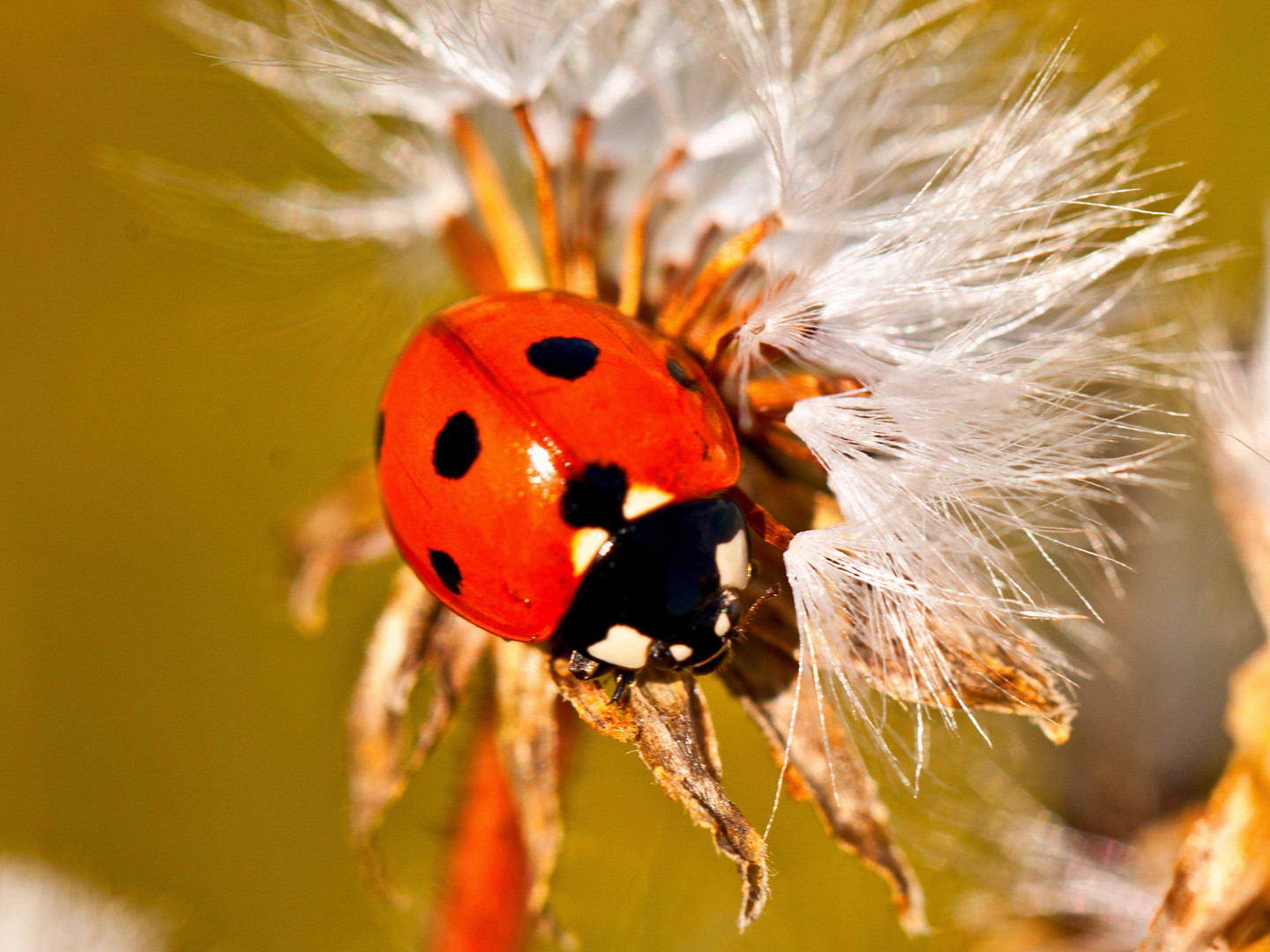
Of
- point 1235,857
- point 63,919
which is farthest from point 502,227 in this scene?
point 63,919

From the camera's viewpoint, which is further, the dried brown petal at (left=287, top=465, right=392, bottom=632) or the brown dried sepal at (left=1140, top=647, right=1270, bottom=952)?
the dried brown petal at (left=287, top=465, right=392, bottom=632)

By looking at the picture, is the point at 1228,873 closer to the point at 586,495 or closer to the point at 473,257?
the point at 586,495

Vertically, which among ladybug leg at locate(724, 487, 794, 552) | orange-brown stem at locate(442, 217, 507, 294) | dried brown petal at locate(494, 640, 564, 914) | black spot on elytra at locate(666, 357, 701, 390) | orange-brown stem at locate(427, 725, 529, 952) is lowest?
orange-brown stem at locate(427, 725, 529, 952)

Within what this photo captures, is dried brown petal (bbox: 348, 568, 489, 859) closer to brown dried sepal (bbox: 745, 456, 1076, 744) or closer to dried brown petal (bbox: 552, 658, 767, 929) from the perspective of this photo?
dried brown petal (bbox: 552, 658, 767, 929)

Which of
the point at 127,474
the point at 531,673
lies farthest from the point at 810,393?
the point at 127,474

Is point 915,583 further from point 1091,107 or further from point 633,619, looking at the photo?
point 1091,107

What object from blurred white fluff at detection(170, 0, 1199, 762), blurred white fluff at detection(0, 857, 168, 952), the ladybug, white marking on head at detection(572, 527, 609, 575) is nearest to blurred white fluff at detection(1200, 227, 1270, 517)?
blurred white fluff at detection(170, 0, 1199, 762)

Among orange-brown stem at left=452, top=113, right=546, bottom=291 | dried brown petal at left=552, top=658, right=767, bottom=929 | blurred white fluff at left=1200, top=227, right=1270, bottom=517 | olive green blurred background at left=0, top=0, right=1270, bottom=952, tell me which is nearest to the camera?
dried brown petal at left=552, top=658, right=767, bottom=929

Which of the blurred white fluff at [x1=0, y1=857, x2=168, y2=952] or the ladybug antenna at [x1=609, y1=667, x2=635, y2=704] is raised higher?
the ladybug antenna at [x1=609, y1=667, x2=635, y2=704]
